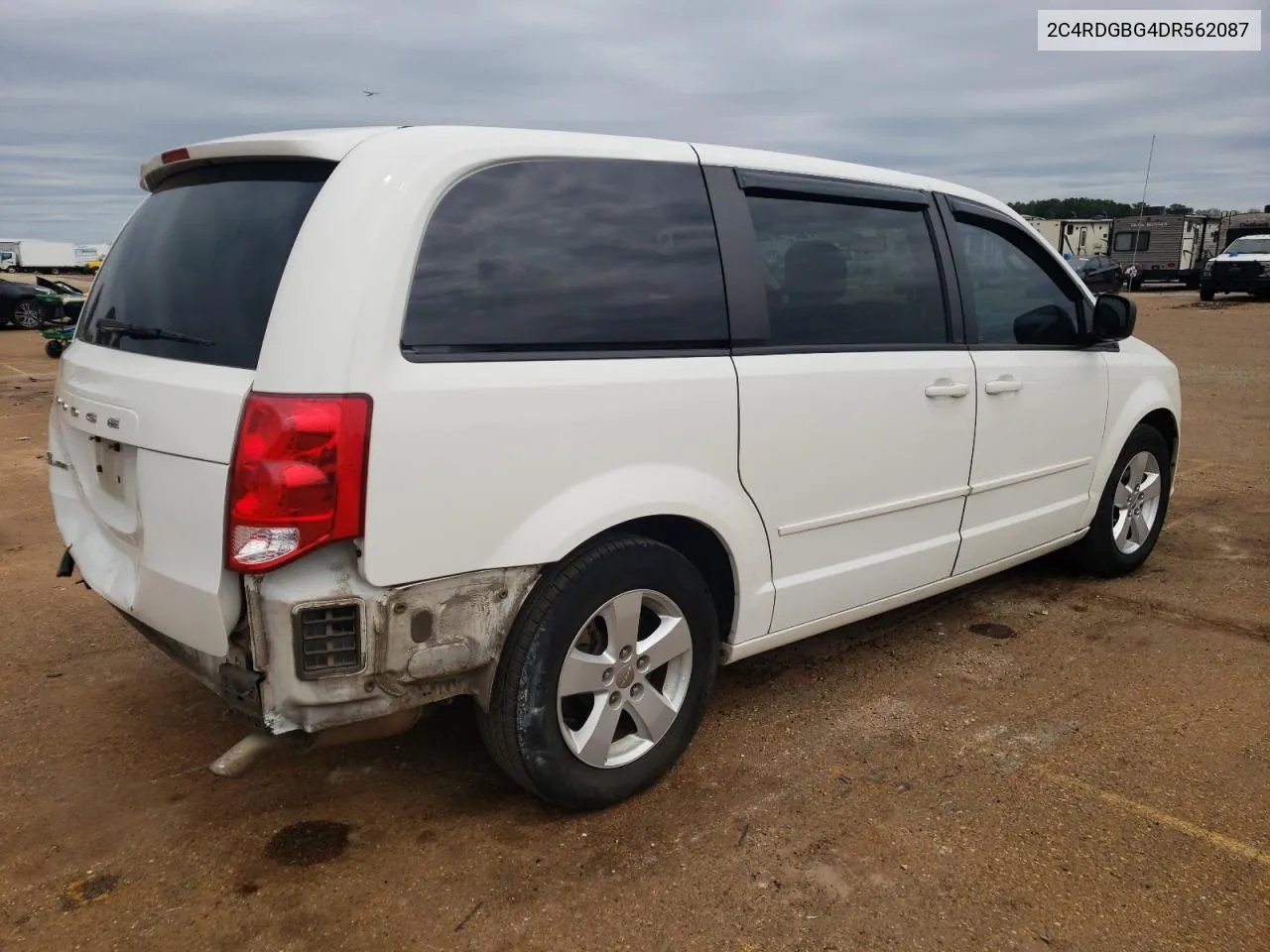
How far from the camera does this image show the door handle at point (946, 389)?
3.51m

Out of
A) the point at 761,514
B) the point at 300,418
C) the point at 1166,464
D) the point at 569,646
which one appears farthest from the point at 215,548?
the point at 1166,464

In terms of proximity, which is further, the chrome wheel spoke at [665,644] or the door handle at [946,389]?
the door handle at [946,389]

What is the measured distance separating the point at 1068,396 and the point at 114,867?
3794mm

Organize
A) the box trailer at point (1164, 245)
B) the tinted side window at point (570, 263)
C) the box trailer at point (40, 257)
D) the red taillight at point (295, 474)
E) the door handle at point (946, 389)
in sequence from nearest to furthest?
the red taillight at point (295, 474) → the tinted side window at point (570, 263) → the door handle at point (946, 389) → the box trailer at point (1164, 245) → the box trailer at point (40, 257)

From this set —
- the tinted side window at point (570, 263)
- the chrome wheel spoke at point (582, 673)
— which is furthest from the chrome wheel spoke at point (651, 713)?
the tinted side window at point (570, 263)

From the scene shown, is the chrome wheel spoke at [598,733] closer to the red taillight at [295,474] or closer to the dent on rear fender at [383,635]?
the dent on rear fender at [383,635]

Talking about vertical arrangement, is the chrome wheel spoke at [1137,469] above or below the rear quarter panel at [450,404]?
below

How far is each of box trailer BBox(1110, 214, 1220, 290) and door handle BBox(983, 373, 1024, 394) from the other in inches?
1285

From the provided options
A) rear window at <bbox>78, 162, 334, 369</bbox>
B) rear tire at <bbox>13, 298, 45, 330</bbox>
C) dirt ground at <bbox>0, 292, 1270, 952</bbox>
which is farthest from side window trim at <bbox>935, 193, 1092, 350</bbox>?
rear tire at <bbox>13, 298, 45, 330</bbox>

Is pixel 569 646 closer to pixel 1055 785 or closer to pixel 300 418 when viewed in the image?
pixel 300 418

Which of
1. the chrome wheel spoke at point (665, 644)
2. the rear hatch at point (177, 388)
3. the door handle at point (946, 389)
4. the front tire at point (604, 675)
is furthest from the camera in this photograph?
the door handle at point (946, 389)

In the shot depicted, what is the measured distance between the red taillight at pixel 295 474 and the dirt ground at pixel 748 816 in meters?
0.93

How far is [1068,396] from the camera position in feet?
13.8

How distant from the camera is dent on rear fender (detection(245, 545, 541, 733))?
2270mm
